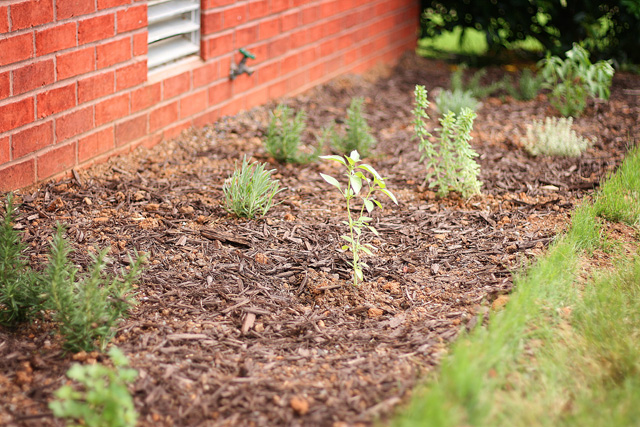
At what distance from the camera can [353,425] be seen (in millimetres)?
2041

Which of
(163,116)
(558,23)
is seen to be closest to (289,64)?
(163,116)

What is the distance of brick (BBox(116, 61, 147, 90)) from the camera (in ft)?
13.4

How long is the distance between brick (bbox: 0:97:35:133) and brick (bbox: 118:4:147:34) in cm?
82

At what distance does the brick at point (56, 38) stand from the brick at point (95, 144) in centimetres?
55

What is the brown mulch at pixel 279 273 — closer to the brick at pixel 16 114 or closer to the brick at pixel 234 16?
the brick at pixel 16 114

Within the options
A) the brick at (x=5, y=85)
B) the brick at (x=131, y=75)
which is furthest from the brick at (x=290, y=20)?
the brick at (x=5, y=85)

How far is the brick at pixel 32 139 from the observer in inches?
135

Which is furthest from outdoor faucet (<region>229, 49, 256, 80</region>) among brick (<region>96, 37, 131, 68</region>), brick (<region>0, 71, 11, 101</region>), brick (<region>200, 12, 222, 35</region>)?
brick (<region>0, 71, 11, 101</region>)

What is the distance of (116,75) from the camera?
4039 millimetres

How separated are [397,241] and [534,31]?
5250 millimetres

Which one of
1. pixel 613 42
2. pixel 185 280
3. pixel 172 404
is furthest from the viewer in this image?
pixel 613 42

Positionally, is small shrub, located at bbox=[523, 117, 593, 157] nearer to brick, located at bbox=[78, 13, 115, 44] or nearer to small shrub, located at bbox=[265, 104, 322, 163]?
small shrub, located at bbox=[265, 104, 322, 163]

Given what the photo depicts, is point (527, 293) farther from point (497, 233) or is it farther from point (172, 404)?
point (172, 404)

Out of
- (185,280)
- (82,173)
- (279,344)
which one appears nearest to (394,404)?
(279,344)
